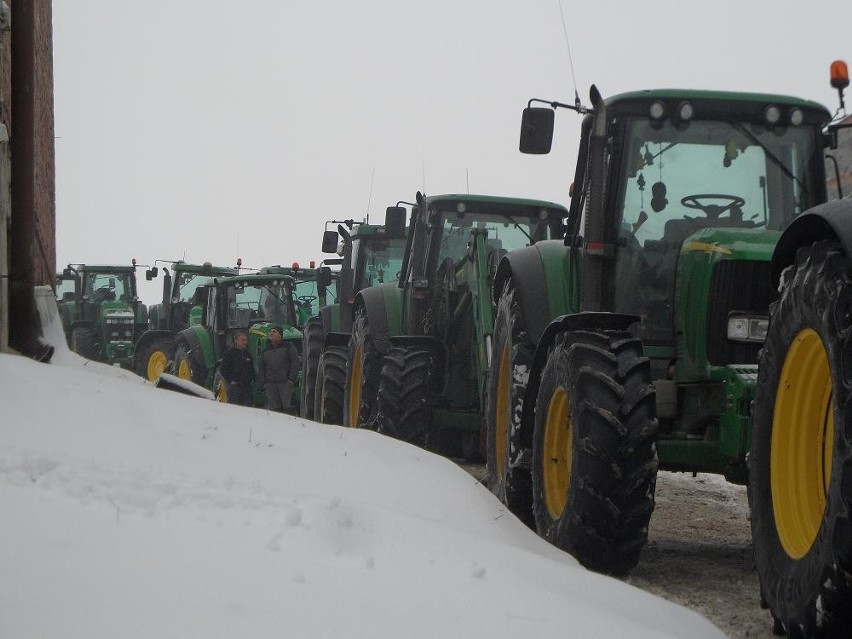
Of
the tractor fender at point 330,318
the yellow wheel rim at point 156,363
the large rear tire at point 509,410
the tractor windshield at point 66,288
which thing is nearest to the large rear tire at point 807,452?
the large rear tire at point 509,410

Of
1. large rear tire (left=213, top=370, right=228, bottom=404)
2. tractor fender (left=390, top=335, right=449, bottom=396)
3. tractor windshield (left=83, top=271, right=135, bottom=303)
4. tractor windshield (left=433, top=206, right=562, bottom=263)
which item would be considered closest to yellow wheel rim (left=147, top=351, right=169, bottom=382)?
large rear tire (left=213, top=370, right=228, bottom=404)

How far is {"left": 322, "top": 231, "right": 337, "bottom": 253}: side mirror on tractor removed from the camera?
14.4m

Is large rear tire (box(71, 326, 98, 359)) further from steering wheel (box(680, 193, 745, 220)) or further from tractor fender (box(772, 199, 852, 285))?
tractor fender (box(772, 199, 852, 285))

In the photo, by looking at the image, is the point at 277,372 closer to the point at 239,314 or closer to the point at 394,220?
the point at 239,314

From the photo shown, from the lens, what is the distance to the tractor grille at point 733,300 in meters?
5.86

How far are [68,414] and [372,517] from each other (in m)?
1.49

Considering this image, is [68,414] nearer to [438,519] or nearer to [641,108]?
[438,519]

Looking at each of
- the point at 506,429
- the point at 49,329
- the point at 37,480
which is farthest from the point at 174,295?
the point at 37,480

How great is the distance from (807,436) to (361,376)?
774 cm

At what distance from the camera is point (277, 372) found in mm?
16406

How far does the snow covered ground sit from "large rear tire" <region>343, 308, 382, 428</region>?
20.5 feet

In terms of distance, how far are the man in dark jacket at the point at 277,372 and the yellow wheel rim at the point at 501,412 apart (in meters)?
8.73

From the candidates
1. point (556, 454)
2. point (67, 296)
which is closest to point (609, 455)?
point (556, 454)

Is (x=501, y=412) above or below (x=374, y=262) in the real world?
below
